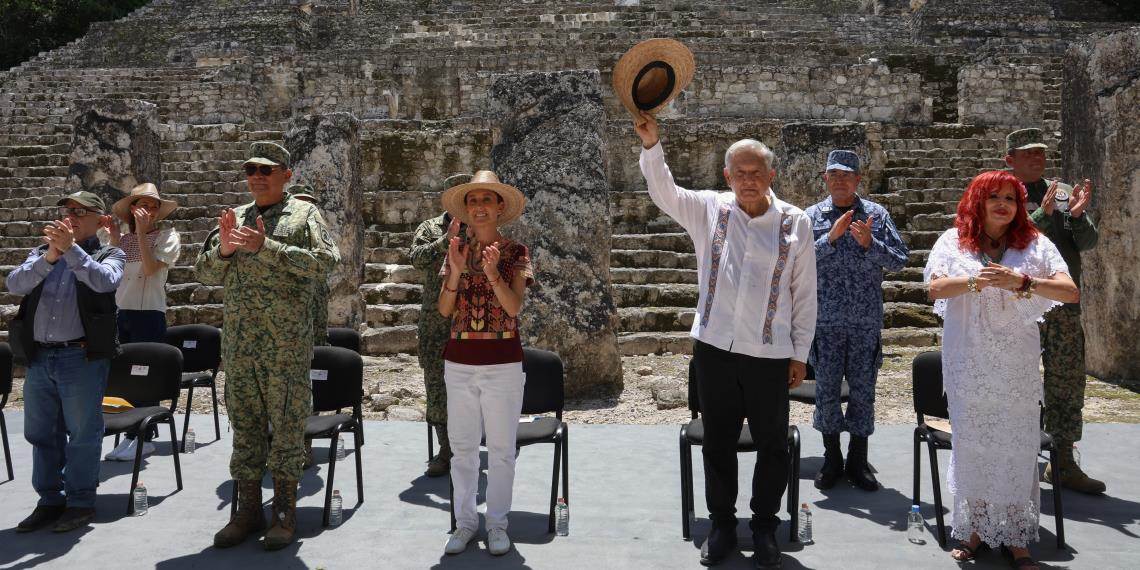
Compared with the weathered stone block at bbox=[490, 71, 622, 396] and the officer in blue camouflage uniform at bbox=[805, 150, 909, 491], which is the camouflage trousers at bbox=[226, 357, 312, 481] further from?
the weathered stone block at bbox=[490, 71, 622, 396]

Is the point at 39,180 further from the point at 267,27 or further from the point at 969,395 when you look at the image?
the point at 969,395

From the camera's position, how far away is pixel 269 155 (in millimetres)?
3775

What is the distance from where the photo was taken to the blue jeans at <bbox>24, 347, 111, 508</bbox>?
3.94 metres

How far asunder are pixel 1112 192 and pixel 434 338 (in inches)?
213

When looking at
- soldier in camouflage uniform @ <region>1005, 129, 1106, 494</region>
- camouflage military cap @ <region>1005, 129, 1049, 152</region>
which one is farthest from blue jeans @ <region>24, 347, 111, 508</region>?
camouflage military cap @ <region>1005, 129, 1049, 152</region>

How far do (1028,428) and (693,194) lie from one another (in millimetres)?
1584

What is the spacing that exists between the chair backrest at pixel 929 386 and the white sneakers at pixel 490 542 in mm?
2005

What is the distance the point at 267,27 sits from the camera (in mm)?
20609

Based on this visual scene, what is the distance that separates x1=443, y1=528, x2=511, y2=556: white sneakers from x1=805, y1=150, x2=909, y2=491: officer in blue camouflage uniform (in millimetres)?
1773

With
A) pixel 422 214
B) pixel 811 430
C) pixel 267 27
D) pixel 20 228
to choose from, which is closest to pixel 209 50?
pixel 267 27

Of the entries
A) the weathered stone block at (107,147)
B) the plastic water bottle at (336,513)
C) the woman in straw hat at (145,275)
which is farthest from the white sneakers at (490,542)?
the weathered stone block at (107,147)

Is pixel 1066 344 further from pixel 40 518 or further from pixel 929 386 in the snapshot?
pixel 40 518

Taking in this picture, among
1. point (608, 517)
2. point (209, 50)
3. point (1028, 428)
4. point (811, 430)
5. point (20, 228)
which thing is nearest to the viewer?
point (1028, 428)

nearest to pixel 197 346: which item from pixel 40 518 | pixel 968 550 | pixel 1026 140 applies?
pixel 40 518
